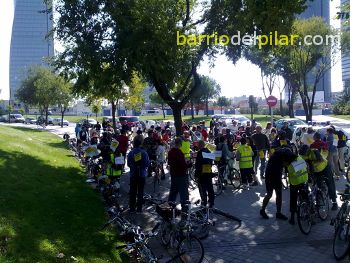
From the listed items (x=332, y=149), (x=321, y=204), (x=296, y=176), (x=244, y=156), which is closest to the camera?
(x=296, y=176)

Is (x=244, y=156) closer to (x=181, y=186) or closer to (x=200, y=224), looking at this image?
(x=181, y=186)

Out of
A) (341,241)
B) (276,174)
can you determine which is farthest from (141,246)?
(276,174)

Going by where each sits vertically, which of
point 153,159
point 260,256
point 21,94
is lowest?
point 260,256

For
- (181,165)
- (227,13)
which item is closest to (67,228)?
(181,165)

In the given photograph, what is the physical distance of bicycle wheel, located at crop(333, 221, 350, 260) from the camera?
7.11 meters

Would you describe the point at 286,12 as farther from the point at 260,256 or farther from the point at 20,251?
the point at 20,251

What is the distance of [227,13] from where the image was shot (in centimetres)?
1886

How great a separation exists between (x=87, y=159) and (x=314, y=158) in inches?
367

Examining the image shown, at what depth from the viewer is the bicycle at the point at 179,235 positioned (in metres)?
7.02

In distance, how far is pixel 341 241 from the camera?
285 inches

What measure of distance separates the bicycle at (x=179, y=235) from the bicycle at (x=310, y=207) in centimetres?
257

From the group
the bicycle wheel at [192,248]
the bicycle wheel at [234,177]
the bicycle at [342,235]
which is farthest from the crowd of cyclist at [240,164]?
the bicycle at [342,235]

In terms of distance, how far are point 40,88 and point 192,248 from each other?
45.7 metres

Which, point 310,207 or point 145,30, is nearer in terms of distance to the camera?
point 310,207
